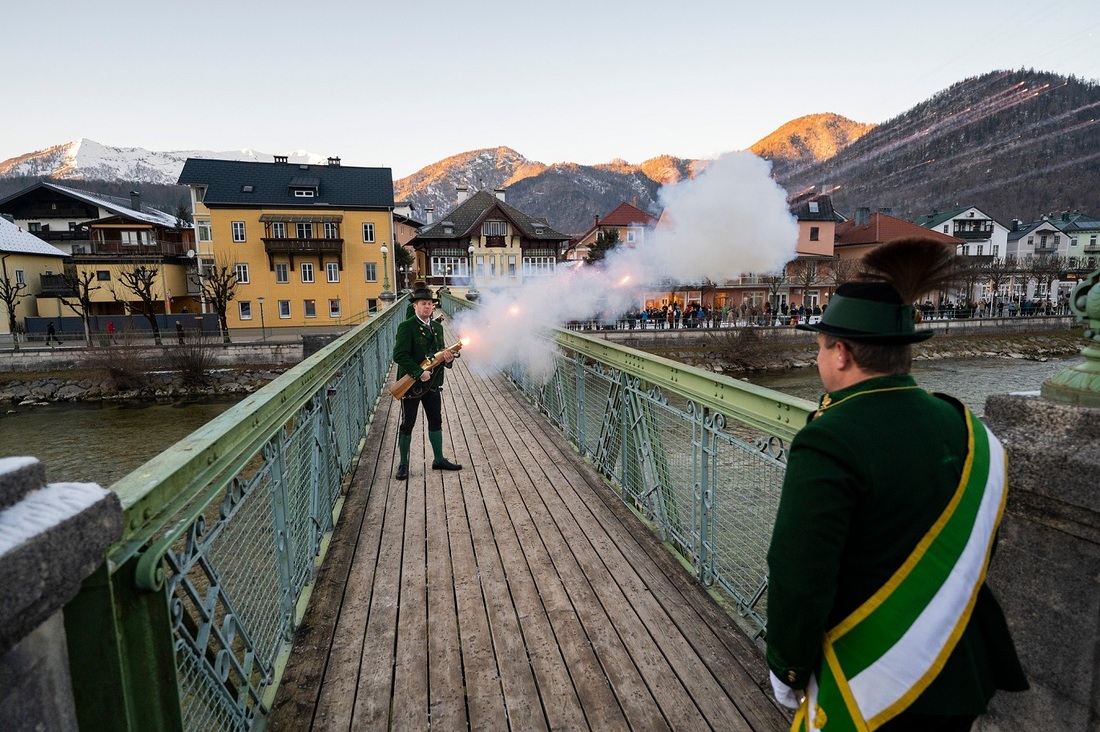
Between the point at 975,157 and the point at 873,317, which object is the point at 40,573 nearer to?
the point at 873,317

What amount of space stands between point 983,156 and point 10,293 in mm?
177365

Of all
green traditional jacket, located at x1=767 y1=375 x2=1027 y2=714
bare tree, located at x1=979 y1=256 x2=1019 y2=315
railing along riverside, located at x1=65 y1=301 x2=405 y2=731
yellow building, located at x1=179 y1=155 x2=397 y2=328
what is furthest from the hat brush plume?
bare tree, located at x1=979 y1=256 x2=1019 y2=315

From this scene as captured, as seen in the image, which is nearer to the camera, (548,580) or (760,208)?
(548,580)

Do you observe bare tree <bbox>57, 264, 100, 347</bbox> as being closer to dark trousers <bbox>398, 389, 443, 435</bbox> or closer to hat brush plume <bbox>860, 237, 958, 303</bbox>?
dark trousers <bbox>398, 389, 443, 435</bbox>

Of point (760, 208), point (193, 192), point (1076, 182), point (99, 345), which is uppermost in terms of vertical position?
point (1076, 182)

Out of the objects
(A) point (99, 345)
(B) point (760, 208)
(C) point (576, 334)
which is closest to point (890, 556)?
(C) point (576, 334)

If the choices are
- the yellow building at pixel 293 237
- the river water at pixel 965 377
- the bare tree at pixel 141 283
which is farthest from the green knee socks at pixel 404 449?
the yellow building at pixel 293 237

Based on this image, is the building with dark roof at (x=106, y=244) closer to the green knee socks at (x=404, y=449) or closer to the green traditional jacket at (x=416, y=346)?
the green traditional jacket at (x=416, y=346)

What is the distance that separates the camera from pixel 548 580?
398 centimetres

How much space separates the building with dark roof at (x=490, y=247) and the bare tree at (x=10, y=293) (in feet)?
91.1

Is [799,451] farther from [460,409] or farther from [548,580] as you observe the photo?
[460,409]

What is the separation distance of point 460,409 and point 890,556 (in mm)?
8013

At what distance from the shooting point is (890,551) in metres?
1.61

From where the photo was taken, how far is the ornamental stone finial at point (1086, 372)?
7.11 ft
